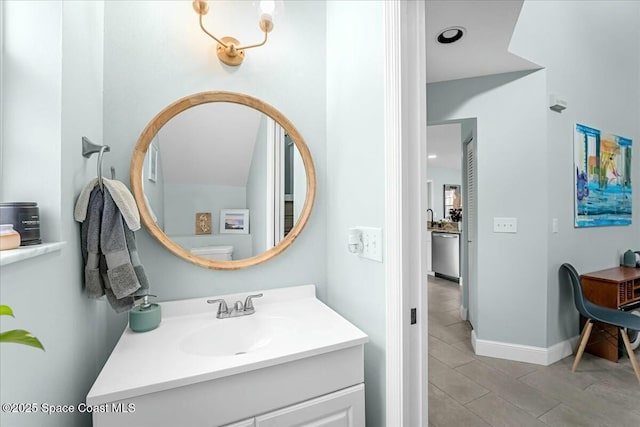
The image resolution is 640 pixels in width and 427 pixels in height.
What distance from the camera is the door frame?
98cm

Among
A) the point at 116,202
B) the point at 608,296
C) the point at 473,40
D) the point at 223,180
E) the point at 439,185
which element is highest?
the point at 473,40

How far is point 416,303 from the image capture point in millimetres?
1010

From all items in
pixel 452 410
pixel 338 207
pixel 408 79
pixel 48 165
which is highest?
pixel 408 79

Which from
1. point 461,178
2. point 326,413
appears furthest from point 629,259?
point 326,413

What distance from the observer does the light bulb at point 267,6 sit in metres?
1.28

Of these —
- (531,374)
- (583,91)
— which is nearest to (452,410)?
(531,374)

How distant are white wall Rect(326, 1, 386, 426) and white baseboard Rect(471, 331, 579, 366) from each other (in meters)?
1.79

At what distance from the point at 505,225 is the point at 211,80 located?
2.44m

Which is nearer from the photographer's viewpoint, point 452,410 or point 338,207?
point 338,207

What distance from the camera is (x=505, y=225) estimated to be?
2410mm

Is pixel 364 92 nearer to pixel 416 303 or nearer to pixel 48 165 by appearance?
pixel 416 303

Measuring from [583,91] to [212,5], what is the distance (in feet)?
10.4

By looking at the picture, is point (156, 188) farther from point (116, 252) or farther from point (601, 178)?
point (601, 178)

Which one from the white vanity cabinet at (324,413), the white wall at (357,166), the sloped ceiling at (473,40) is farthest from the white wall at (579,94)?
the white vanity cabinet at (324,413)
